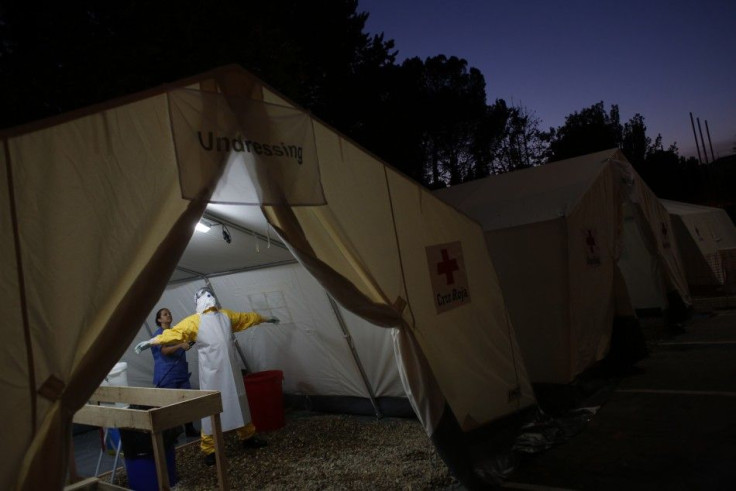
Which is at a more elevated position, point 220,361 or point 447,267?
point 447,267

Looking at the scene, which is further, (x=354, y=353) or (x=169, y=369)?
(x=354, y=353)

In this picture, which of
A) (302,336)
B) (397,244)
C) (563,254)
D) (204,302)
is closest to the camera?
(397,244)

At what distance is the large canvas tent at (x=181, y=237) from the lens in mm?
1860

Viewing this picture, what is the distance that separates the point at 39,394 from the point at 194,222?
2.93 feet

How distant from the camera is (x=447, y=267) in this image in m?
3.90

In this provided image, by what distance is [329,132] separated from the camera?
3.25 meters

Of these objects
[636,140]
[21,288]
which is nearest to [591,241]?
[21,288]

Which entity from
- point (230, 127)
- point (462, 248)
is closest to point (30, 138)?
point (230, 127)

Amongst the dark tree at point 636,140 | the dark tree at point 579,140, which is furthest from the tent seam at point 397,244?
the dark tree at point 636,140

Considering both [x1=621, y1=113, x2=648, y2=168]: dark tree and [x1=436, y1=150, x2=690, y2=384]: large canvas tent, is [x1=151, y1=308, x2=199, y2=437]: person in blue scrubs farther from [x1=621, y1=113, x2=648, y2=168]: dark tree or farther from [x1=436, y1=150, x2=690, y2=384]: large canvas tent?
[x1=621, y1=113, x2=648, y2=168]: dark tree

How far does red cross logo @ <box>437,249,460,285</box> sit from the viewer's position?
385 centimetres

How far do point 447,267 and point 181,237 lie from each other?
6.96 feet

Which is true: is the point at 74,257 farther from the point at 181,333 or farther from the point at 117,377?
the point at 117,377

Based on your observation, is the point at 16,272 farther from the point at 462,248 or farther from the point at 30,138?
the point at 462,248
